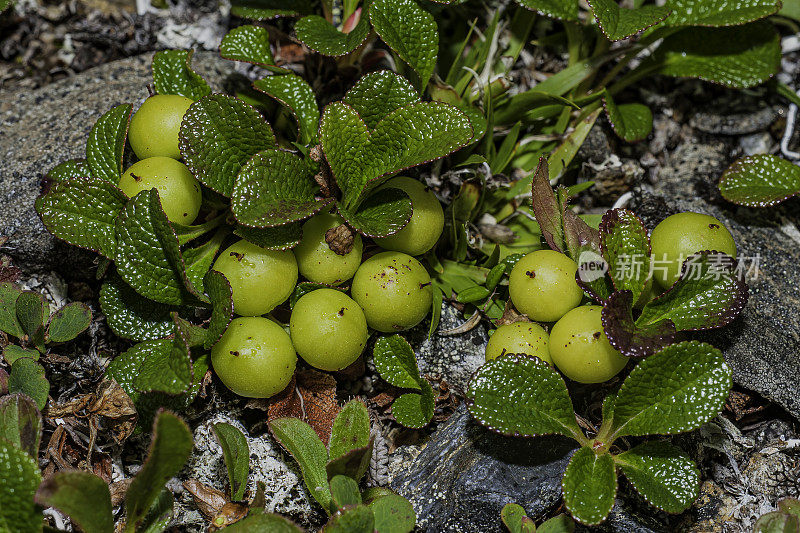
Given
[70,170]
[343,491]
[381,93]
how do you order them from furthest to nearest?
[70,170] → [381,93] → [343,491]

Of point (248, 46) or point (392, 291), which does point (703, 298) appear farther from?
point (248, 46)

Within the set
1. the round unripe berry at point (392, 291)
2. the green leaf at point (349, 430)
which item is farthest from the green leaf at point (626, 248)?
the green leaf at point (349, 430)

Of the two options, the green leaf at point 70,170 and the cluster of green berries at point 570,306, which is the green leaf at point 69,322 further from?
the cluster of green berries at point 570,306

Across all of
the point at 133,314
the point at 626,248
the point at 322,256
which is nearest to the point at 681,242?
the point at 626,248

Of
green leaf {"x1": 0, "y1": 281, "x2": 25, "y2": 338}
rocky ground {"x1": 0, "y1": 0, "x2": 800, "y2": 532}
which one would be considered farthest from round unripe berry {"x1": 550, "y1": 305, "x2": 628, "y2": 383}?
green leaf {"x1": 0, "y1": 281, "x2": 25, "y2": 338}

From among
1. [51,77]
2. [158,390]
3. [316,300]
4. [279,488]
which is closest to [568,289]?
[316,300]
